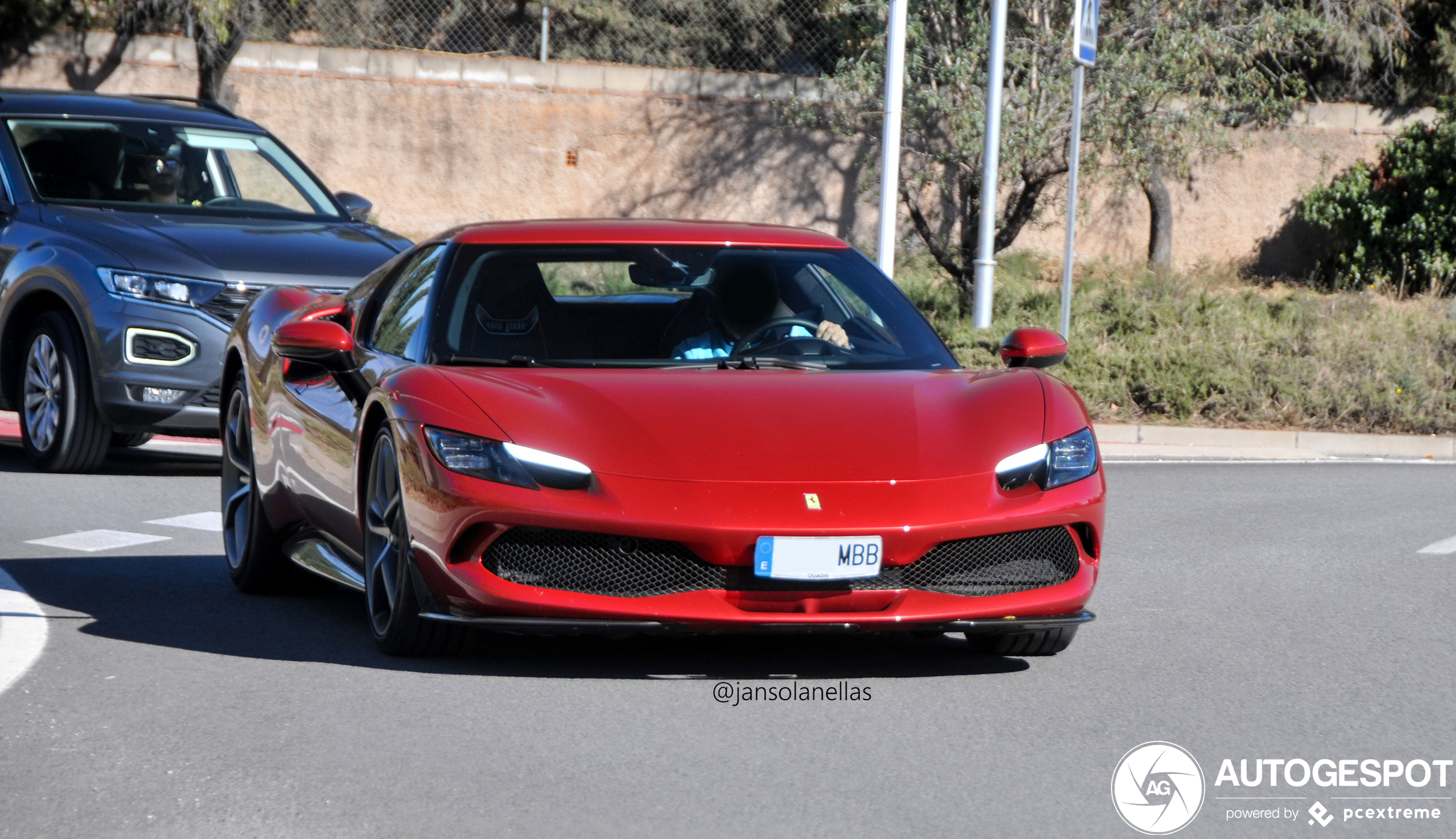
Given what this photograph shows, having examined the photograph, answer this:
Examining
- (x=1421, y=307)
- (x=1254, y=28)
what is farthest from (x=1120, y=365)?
(x=1254, y=28)

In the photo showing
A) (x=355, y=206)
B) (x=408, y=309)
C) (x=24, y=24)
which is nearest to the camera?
(x=408, y=309)

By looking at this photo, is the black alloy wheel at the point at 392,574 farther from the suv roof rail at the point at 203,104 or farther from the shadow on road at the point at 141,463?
the suv roof rail at the point at 203,104

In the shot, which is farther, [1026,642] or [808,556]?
[1026,642]

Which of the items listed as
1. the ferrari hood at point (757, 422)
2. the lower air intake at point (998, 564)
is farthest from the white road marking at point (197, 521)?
the lower air intake at point (998, 564)

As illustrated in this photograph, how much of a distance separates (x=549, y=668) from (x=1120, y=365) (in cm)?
1007

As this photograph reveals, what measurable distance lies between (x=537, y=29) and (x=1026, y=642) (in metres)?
18.3

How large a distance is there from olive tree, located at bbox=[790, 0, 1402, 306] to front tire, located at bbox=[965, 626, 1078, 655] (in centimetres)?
1288

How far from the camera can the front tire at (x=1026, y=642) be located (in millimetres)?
6102

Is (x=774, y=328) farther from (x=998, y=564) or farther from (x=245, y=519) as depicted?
(x=245, y=519)

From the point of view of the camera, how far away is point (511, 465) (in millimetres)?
5375

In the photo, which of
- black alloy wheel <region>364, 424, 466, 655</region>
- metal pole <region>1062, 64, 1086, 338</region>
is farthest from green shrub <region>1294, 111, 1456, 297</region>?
black alloy wheel <region>364, 424, 466, 655</region>

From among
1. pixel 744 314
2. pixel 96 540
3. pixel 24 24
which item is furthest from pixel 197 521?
pixel 24 24

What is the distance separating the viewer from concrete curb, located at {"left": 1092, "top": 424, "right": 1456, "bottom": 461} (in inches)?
555

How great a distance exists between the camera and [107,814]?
433 cm
